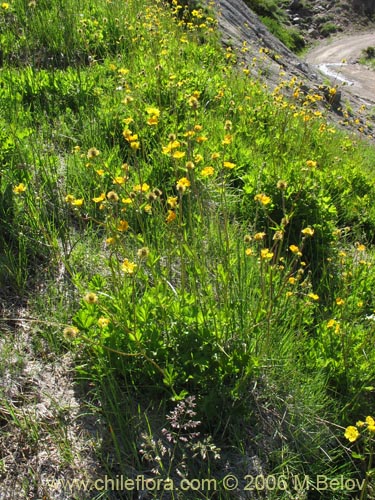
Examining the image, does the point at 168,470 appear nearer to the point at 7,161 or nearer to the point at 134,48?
the point at 7,161

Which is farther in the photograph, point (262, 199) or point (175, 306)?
point (262, 199)

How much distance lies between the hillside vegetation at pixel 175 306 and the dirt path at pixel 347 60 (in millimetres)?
19057

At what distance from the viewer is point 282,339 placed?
2.44 metres

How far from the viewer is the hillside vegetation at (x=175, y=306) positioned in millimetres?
2006

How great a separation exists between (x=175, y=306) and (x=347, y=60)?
1151 inches

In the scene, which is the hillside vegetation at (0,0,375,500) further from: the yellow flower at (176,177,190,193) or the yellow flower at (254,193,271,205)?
the yellow flower at (254,193,271,205)

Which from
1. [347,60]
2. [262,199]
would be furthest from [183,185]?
[347,60]

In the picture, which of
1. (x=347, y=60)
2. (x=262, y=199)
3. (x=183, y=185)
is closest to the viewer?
(x=183, y=185)

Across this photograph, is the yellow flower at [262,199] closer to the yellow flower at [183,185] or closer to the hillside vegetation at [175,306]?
the hillside vegetation at [175,306]

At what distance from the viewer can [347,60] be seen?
90.4 ft

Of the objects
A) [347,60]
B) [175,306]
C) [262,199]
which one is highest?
[262,199]

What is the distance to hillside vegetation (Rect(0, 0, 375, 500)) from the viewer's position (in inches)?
79.0

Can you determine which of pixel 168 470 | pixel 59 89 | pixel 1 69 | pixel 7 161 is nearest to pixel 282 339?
pixel 168 470

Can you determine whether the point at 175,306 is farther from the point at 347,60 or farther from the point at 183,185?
the point at 347,60
